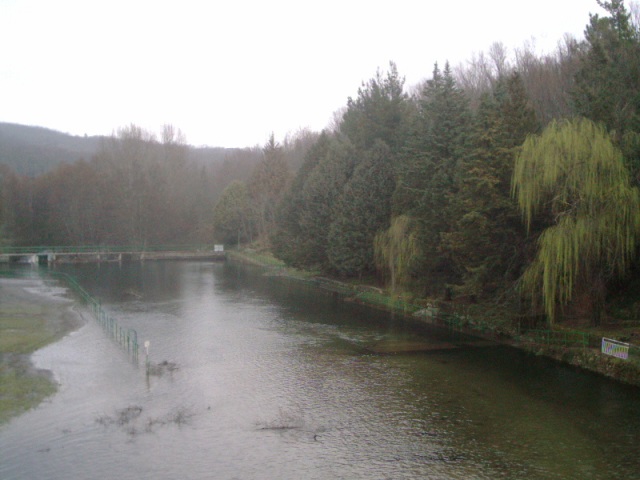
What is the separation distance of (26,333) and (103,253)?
53.9 m

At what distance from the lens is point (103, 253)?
3127 inches

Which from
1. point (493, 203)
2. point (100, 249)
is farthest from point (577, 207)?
point (100, 249)

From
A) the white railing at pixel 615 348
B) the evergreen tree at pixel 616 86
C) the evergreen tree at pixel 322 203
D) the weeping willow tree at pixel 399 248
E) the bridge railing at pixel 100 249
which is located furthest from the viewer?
the bridge railing at pixel 100 249

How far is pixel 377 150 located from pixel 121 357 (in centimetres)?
2496

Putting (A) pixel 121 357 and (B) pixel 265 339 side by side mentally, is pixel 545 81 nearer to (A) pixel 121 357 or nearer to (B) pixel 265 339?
(B) pixel 265 339

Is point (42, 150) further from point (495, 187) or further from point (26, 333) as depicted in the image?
point (495, 187)

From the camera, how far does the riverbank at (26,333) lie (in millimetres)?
18469

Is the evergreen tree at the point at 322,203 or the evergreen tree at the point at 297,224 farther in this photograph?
the evergreen tree at the point at 297,224

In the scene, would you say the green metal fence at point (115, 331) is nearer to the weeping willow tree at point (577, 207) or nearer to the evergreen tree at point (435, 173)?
the evergreen tree at point (435, 173)

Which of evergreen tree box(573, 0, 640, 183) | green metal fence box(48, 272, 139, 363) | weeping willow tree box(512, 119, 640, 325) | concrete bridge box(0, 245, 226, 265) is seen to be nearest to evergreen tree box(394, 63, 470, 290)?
weeping willow tree box(512, 119, 640, 325)

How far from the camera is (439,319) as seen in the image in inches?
1292

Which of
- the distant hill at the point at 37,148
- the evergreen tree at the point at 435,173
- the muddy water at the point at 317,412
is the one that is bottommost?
the muddy water at the point at 317,412

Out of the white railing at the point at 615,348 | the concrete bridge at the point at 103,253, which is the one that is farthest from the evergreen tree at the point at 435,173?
the concrete bridge at the point at 103,253

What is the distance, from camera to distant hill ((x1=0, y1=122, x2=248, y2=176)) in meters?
114
